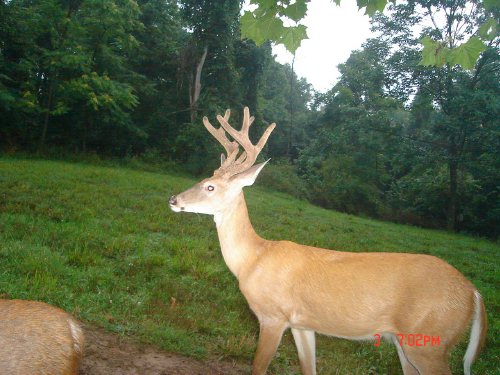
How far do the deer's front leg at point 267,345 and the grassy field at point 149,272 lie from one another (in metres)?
0.54

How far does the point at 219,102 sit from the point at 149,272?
18294 millimetres

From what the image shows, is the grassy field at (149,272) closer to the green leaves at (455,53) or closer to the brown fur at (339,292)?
the brown fur at (339,292)

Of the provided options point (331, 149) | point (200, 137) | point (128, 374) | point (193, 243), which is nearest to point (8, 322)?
point (128, 374)

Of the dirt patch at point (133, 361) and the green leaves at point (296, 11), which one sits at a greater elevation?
the green leaves at point (296, 11)

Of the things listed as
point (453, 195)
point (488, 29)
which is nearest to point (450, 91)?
point (453, 195)

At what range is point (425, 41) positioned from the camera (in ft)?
11.6

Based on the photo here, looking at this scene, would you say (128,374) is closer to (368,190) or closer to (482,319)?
(482,319)

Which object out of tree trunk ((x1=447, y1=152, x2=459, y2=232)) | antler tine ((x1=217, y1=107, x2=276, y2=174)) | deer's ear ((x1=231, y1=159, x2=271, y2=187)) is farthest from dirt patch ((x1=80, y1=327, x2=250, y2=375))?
tree trunk ((x1=447, y1=152, x2=459, y2=232))

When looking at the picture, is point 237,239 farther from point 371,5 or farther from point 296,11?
point 371,5

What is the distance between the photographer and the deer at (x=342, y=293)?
282 centimetres

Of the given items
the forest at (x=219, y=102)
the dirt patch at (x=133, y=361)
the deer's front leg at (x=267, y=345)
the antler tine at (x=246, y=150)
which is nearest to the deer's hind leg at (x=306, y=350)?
the deer's front leg at (x=267, y=345)

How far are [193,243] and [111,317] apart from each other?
2.86m

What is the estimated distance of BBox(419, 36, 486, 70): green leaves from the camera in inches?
126

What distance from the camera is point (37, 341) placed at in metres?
1.84
